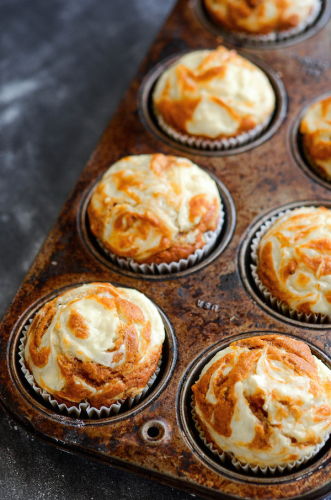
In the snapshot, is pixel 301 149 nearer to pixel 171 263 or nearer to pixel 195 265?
→ pixel 195 265

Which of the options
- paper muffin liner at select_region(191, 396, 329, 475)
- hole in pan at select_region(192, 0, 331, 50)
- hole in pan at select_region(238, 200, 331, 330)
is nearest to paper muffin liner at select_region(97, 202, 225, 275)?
hole in pan at select_region(238, 200, 331, 330)

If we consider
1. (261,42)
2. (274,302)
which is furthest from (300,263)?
(261,42)

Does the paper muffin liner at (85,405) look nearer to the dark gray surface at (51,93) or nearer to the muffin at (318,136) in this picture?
the dark gray surface at (51,93)

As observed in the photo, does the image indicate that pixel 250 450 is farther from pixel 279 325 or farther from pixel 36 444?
pixel 36 444

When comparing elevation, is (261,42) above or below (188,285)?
above

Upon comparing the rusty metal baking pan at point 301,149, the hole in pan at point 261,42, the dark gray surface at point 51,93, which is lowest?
the dark gray surface at point 51,93

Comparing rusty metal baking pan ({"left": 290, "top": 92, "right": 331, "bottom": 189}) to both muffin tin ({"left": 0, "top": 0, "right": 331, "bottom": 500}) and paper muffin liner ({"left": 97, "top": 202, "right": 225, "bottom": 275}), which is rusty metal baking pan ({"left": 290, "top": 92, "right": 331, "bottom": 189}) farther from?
paper muffin liner ({"left": 97, "top": 202, "right": 225, "bottom": 275})

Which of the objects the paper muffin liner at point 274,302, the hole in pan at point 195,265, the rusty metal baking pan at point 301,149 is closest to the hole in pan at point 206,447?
the paper muffin liner at point 274,302

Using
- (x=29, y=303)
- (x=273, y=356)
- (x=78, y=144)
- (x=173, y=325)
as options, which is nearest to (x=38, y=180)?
(x=78, y=144)
